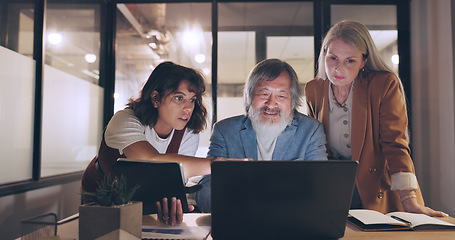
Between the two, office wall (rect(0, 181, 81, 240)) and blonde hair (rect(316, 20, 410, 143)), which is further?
office wall (rect(0, 181, 81, 240))

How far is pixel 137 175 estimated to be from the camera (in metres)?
1.21

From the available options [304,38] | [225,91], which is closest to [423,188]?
[304,38]

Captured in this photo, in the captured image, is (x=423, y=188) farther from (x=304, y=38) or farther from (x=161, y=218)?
(x=161, y=218)

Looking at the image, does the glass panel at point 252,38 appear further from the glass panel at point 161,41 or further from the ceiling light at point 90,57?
the ceiling light at point 90,57

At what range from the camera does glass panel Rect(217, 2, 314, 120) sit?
4223mm

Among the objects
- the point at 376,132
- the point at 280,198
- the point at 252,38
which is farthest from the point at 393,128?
the point at 252,38

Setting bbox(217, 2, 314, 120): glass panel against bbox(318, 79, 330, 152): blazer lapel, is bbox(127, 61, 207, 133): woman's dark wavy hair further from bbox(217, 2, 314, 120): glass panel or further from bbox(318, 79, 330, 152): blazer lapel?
bbox(217, 2, 314, 120): glass panel

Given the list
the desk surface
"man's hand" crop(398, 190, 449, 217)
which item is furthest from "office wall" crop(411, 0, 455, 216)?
the desk surface

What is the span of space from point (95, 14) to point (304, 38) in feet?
8.12

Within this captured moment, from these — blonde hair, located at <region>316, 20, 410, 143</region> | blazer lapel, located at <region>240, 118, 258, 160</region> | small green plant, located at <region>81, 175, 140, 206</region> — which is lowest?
small green plant, located at <region>81, 175, 140, 206</region>

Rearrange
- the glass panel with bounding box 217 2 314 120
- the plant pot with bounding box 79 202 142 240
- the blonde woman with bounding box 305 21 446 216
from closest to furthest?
the plant pot with bounding box 79 202 142 240 < the blonde woman with bounding box 305 21 446 216 < the glass panel with bounding box 217 2 314 120

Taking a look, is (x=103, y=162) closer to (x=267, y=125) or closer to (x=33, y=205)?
(x=267, y=125)

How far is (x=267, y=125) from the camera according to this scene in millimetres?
1902

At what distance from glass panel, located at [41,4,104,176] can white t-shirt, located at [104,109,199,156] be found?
131cm
